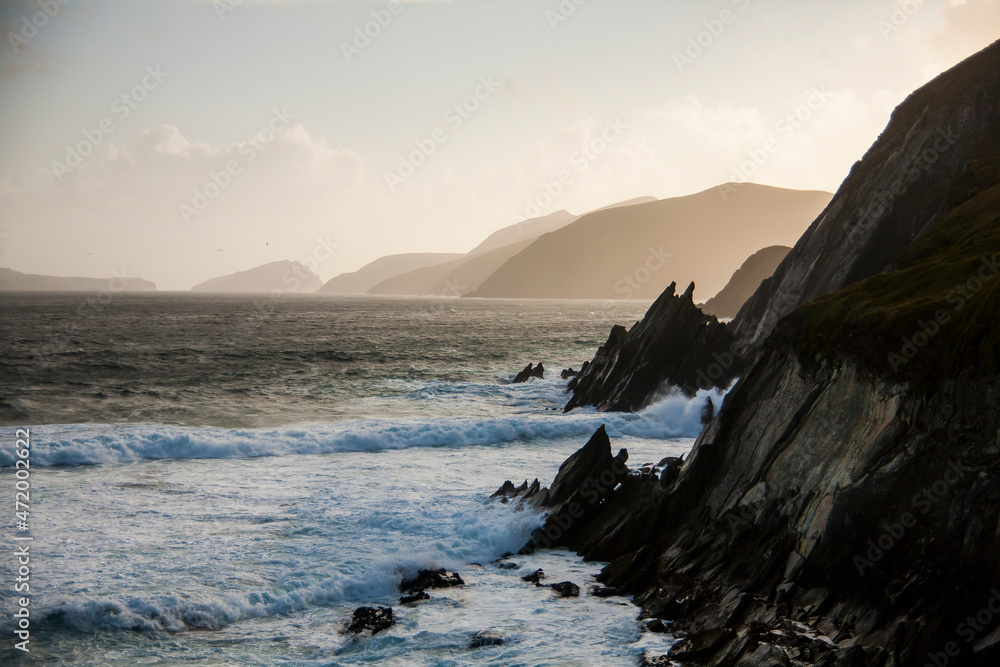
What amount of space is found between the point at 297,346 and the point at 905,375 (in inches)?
2682

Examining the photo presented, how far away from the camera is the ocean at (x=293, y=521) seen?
1223 cm

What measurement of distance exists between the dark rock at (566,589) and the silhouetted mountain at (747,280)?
118659mm

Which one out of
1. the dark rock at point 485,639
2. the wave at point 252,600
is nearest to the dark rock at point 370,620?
the wave at point 252,600

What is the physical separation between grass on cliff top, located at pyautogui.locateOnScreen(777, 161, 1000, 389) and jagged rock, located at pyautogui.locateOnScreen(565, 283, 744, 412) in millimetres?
20084

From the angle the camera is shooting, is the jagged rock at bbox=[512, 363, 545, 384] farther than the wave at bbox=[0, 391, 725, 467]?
Yes

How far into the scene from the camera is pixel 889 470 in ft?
36.0

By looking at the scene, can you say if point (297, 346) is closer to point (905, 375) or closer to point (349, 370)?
point (349, 370)

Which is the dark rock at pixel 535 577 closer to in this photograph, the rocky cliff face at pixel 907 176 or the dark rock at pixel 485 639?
the dark rock at pixel 485 639

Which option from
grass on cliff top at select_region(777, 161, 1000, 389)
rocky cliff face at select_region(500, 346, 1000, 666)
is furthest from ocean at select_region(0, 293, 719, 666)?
grass on cliff top at select_region(777, 161, 1000, 389)

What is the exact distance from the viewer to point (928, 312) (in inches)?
456

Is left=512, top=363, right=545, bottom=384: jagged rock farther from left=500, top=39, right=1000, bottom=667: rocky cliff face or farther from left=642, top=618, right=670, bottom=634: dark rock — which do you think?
left=642, top=618, right=670, bottom=634: dark rock

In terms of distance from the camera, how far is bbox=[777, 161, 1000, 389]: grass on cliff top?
10.4 meters

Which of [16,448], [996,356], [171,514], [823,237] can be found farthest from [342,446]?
[996,356]

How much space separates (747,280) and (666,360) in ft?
348
